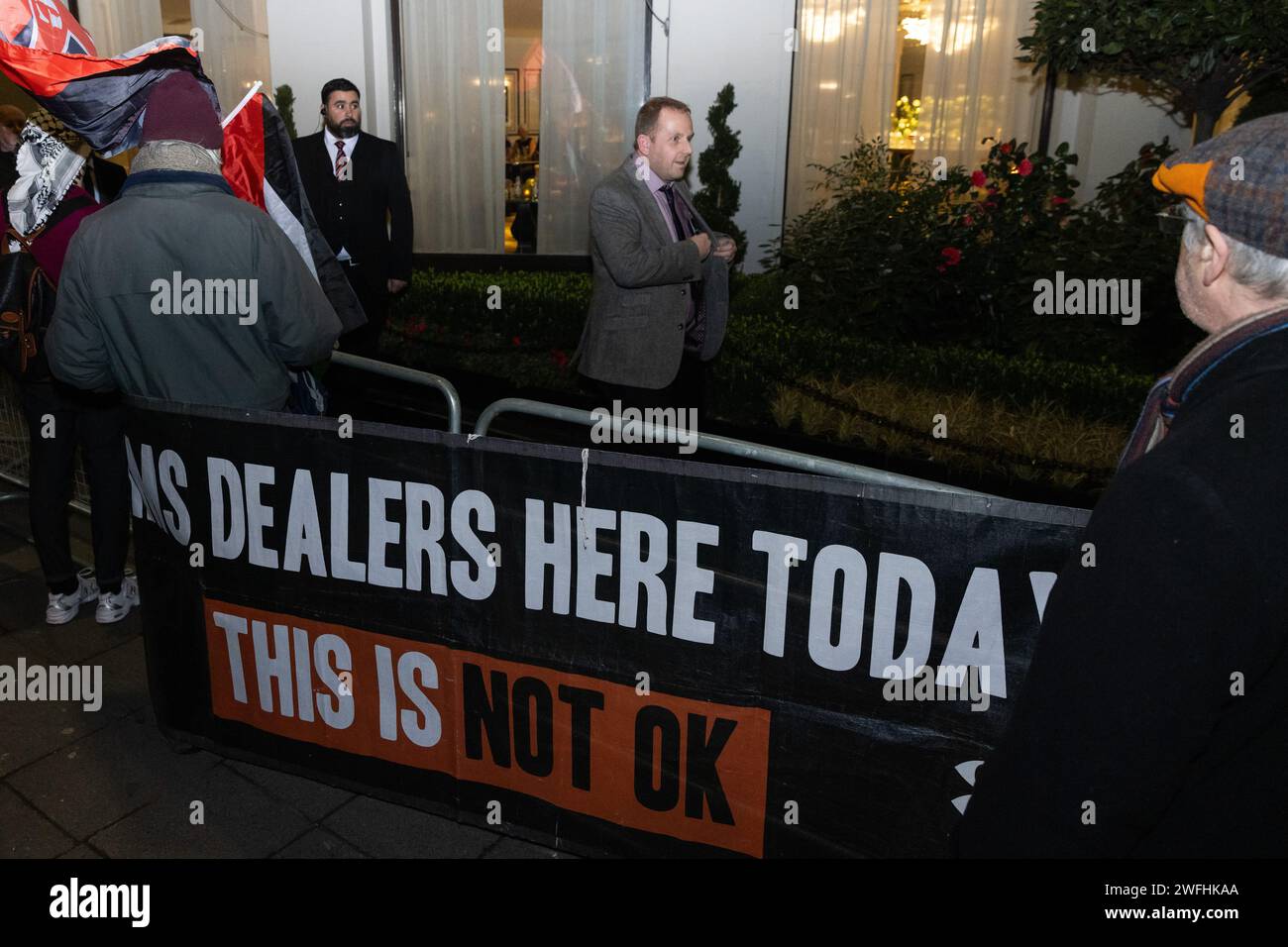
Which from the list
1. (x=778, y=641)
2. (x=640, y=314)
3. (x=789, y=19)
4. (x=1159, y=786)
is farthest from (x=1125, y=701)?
(x=789, y=19)

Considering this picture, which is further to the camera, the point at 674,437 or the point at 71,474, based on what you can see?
the point at 71,474

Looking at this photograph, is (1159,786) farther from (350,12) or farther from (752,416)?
(350,12)

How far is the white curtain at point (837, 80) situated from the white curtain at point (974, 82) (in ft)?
1.56

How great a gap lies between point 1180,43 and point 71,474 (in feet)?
23.0

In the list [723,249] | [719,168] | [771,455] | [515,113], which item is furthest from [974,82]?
[771,455]

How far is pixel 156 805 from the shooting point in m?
3.11

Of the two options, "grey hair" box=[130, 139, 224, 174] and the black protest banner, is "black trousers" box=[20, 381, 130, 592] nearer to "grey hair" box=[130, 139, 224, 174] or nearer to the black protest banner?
the black protest banner

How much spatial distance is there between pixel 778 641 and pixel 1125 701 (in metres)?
1.28

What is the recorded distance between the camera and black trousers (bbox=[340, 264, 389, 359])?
645cm

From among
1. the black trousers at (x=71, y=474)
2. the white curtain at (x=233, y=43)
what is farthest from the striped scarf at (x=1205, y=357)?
the white curtain at (x=233, y=43)

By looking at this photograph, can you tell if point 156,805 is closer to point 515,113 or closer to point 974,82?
point 515,113

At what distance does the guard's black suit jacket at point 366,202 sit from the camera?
6285 mm

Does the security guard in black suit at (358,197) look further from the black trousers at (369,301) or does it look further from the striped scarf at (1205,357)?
the striped scarf at (1205,357)
